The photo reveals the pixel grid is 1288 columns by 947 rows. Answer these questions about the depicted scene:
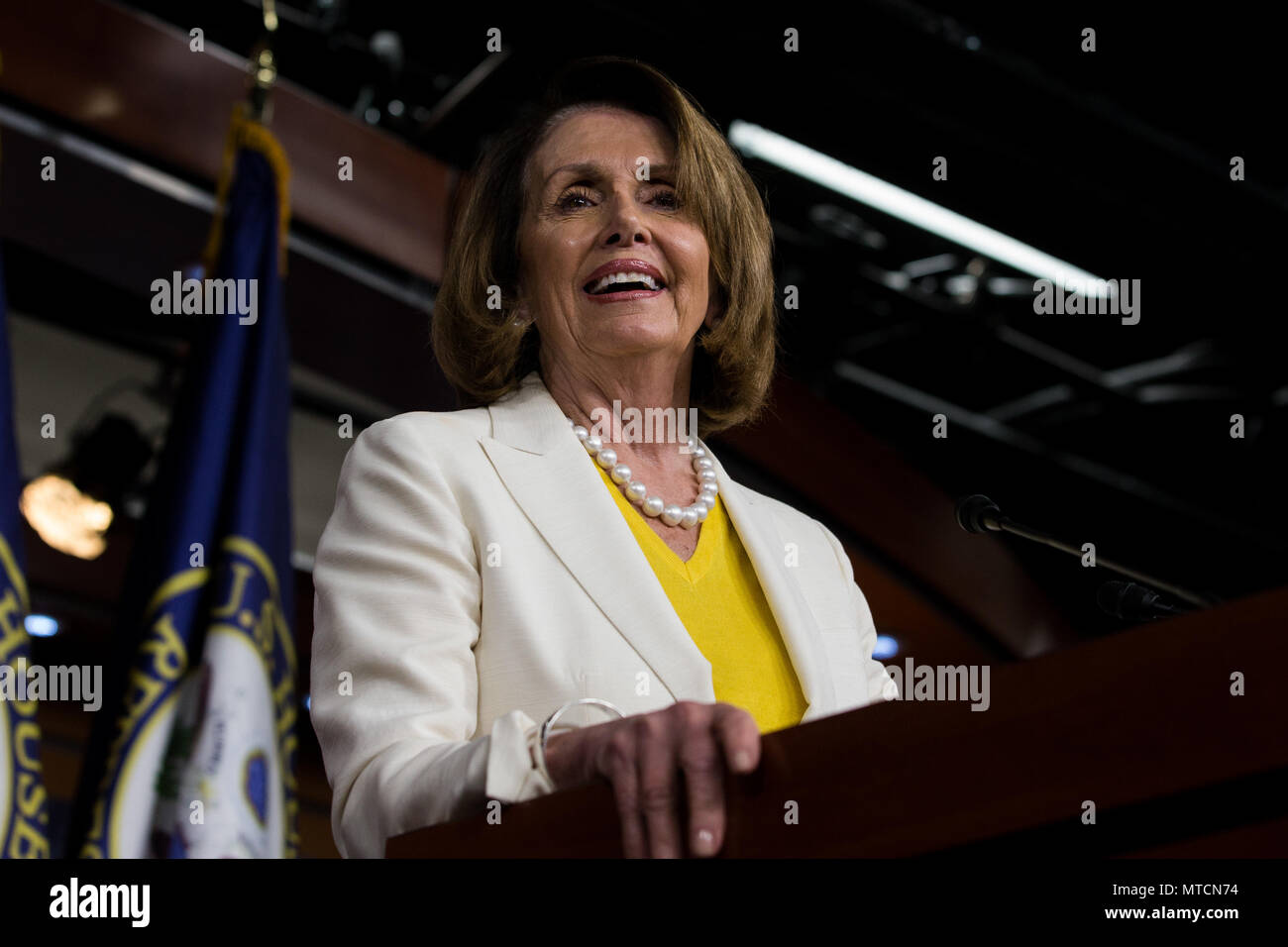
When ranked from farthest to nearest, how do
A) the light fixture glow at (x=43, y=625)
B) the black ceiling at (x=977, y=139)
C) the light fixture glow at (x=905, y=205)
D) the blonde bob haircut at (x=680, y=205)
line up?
the light fixture glow at (x=43, y=625) → the light fixture glow at (x=905, y=205) → the black ceiling at (x=977, y=139) → the blonde bob haircut at (x=680, y=205)

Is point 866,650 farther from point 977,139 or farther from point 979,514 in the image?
point 977,139

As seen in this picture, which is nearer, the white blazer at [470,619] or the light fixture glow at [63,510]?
the white blazer at [470,619]

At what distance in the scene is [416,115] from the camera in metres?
3.74

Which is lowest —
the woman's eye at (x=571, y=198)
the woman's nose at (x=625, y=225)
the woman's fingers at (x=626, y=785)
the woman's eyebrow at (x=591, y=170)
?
the woman's fingers at (x=626, y=785)

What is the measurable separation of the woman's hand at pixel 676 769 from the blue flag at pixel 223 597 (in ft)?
4.65

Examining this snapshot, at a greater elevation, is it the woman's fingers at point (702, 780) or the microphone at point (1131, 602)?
the microphone at point (1131, 602)

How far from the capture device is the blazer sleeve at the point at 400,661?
958 millimetres

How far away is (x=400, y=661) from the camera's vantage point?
110cm

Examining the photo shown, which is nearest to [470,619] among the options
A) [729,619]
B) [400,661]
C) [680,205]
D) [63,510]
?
[400,661]

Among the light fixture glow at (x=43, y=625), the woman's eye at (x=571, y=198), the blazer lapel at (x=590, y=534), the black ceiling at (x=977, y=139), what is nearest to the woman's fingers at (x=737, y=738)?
the blazer lapel at (x=590, y=534)

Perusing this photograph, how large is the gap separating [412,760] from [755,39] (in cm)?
276

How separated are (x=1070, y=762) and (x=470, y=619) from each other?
61 cm

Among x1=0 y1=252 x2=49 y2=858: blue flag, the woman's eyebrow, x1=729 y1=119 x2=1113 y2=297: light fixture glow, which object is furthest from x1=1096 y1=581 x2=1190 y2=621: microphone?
x1=729 y1=119 x2=1113 y2=297: light fixture glow

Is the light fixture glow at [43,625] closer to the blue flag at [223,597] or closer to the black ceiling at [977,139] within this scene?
→ the black ceiling at [977,139]
